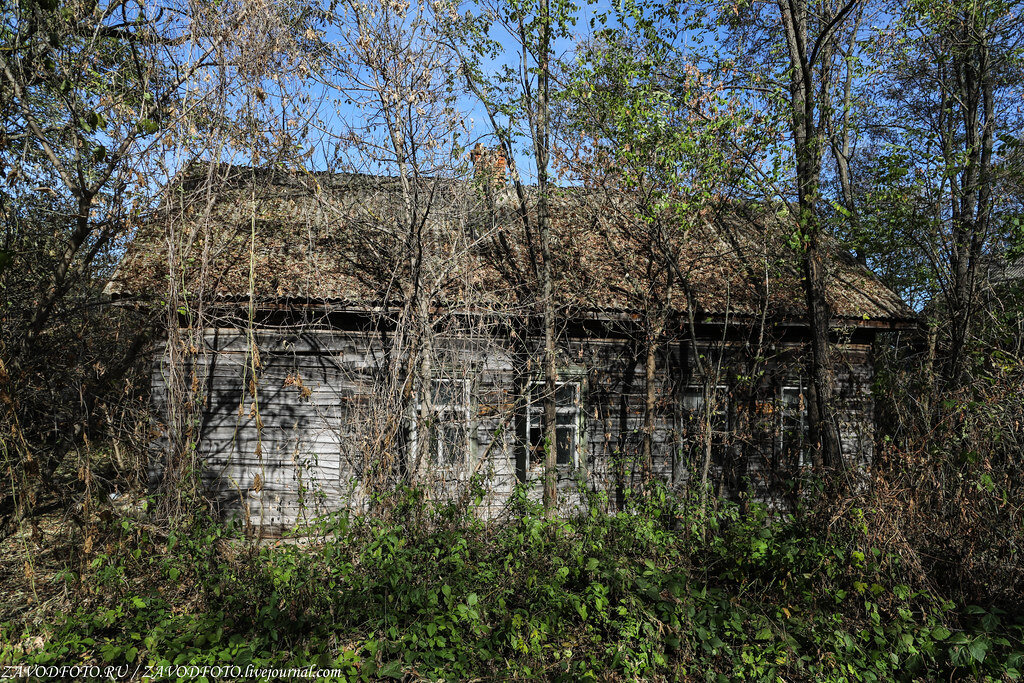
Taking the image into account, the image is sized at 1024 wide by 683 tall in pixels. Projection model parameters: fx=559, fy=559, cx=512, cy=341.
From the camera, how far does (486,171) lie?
25.1ft

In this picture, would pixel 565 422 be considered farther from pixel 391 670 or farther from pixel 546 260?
pixel 391 670

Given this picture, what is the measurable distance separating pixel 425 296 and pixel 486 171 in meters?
2.12

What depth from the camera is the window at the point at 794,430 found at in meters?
8.48

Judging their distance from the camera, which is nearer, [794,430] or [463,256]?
[463,256]

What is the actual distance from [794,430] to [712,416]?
5.04ft

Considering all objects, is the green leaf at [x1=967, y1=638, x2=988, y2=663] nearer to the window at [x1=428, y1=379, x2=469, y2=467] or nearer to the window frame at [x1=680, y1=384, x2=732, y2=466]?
the window frame at [x1=680, y1=384, x2=732, y2=466]

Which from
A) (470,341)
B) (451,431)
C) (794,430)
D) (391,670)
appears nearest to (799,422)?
(794,430)

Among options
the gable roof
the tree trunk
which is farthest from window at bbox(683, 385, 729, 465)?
the tree trunk

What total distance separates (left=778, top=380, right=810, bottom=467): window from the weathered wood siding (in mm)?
136

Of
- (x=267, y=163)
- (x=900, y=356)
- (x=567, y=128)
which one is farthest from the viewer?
(x=900, y=356)

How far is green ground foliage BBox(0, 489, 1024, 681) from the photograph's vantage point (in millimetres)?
4152

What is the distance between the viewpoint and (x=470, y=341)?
683cm

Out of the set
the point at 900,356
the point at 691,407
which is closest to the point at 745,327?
the point at 691,407

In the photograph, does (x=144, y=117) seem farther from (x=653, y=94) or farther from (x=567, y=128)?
(x=653, y=94)
